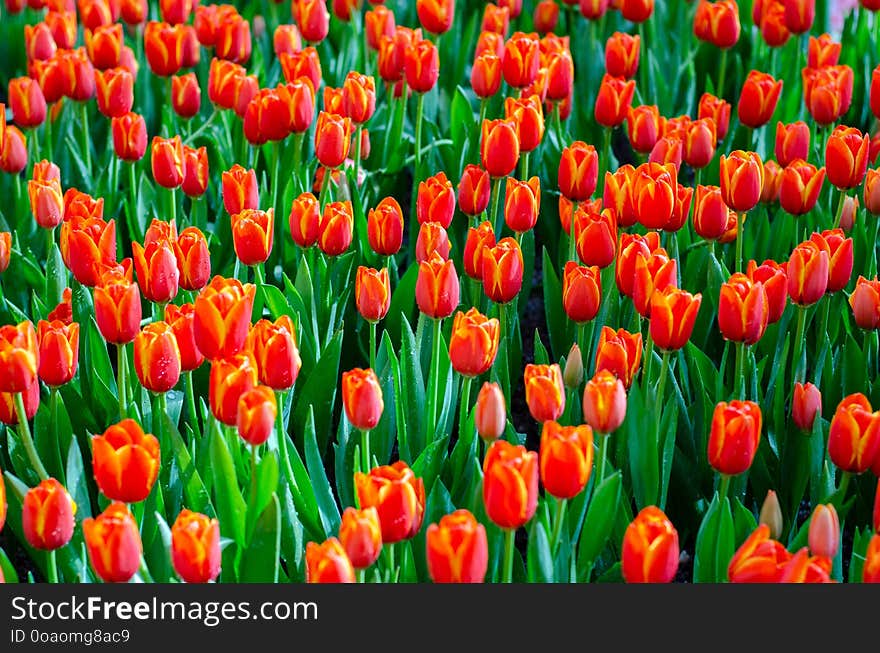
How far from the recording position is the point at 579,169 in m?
2.47

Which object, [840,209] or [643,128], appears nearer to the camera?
[840,209]

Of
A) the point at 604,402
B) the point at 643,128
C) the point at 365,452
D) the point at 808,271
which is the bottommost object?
the point at 365,452

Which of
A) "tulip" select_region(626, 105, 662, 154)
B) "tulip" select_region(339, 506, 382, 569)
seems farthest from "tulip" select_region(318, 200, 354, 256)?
"tulip" select_region(339, 506, 382, 569)

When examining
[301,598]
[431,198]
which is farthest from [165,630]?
[431,198]

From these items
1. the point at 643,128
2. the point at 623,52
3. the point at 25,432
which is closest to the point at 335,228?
the point at 25,432

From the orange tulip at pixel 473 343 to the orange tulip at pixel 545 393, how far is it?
11 cm

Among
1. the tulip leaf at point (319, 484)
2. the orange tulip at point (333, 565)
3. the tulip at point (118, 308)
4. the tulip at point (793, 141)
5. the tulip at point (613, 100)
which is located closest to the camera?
the orange tulip at point (333, 565)

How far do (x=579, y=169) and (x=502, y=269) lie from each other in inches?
16.0

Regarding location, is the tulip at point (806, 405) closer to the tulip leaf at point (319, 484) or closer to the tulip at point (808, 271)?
the tulip at point (808, 271)

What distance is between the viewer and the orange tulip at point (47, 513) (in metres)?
1.62

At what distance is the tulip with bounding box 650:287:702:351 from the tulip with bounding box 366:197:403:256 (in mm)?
554

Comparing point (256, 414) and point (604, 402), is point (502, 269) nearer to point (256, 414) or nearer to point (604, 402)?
point (604, 402)

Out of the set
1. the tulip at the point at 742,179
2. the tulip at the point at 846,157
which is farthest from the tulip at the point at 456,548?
the tulip at the point at 846,157

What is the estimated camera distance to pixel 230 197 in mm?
2455
